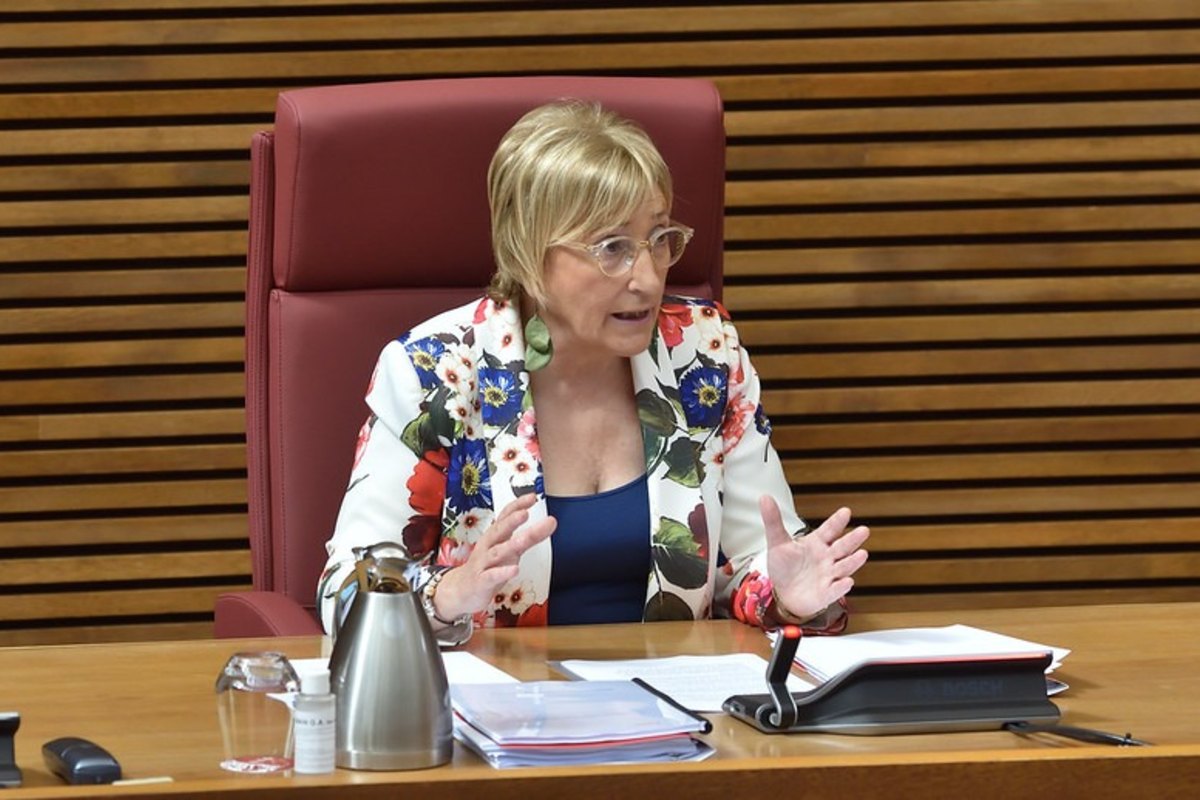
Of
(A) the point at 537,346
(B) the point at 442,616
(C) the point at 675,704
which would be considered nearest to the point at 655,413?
(A) the point at 537,346

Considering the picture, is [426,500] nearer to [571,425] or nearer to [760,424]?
[571,425]

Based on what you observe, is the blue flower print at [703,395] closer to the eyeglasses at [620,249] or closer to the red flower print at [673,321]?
the red flower print at [673,321]

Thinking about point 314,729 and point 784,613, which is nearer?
point 314,729

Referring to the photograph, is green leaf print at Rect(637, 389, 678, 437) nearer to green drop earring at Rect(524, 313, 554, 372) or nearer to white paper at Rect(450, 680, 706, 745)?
green drop earring at Rect(524, 313, 554, 372)

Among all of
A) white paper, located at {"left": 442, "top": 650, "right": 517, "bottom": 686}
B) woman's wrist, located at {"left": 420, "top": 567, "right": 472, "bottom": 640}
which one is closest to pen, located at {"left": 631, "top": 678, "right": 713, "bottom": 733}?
white paper, located at {"left": 442, "top": 650, "right": 517, "bottom": 686}

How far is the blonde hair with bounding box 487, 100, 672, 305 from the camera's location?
2473mm

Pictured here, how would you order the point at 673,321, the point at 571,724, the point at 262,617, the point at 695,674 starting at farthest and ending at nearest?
the point at 673,321 < the point at 262,617 < the point at 695,674 < the point at 571,724

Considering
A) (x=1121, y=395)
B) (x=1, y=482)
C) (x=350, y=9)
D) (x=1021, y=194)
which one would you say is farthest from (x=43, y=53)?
(x=1121, y=395)

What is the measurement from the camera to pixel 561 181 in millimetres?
2488

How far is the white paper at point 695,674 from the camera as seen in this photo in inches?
72.9

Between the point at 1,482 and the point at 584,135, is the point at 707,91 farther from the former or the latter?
the point at 1,482

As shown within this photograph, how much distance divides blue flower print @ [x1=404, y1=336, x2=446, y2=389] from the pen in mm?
734

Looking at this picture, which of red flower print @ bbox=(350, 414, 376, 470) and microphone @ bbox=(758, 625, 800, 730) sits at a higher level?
red flower print @ bbox=(350, 414, 376, 470)

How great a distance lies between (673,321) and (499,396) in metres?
0.32
